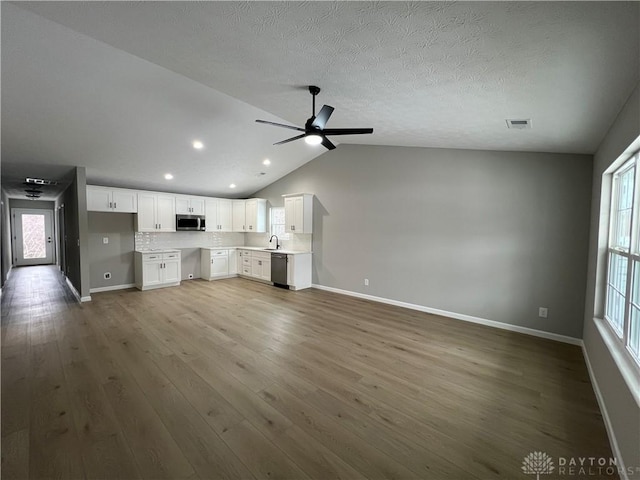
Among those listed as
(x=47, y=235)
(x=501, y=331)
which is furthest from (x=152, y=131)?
(x=47, y=235)

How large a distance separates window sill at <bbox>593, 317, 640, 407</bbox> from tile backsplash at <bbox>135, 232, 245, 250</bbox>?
7910 millimetres

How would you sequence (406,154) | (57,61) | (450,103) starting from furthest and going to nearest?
1. (406,154)
2. (57,61)
3. (450,103)

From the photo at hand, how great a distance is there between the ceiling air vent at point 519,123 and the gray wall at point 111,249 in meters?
7.43

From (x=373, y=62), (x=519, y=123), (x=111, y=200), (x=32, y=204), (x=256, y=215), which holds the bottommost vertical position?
(x=256, y=215)

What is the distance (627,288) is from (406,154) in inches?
142

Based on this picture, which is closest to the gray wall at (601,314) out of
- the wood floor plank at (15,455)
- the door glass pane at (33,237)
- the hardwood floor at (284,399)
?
the hardwood floor at (284,399)

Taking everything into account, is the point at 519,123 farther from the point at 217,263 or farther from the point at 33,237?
the point at 33,237

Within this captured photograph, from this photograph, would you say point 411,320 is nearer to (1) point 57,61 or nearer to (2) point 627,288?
(2) point 627,288

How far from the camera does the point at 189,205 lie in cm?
702

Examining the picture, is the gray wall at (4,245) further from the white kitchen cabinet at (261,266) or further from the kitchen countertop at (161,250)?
the white kitchen cabinet at (261,266)

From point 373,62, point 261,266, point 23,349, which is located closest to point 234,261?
point 261,266

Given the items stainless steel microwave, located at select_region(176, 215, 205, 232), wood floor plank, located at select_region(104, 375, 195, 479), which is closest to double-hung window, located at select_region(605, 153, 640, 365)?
wood floor plank, located at select_region(104, 375, 195, 479)

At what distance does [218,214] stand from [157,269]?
2.18 m

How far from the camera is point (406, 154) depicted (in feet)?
16.2
